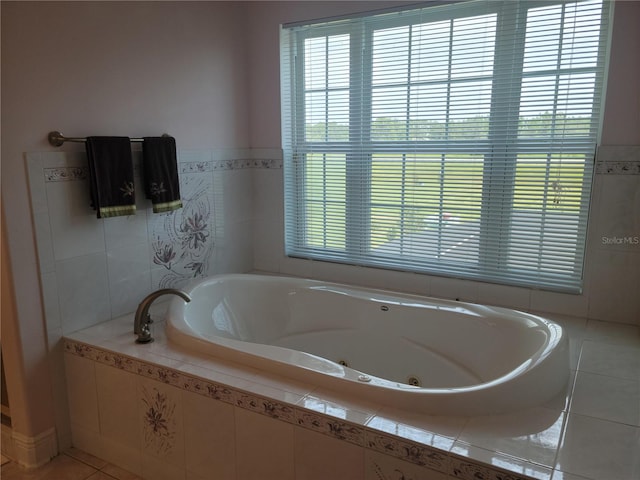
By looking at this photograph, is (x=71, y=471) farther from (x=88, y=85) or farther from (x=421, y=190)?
(x=421, y=190)

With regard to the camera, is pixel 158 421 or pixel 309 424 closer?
pixel 309 424

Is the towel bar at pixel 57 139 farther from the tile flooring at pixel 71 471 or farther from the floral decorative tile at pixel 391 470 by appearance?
the floral decorative tile at pixel 391 470

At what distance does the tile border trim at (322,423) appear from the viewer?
4.45ft

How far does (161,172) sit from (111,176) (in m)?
0.30

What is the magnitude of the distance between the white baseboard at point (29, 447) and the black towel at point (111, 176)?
1032mm

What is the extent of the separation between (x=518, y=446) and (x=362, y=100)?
6.84 ft

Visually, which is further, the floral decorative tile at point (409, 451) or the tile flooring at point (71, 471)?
the tile flooring at point (71, 471)

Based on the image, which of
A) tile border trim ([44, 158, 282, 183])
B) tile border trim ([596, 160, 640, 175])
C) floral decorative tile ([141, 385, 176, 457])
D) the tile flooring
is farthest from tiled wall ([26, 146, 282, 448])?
tile border trim ([596, 160, 640, 175])

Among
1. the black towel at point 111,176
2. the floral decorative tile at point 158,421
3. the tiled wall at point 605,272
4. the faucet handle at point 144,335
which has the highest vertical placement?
the black towel at point 111,176

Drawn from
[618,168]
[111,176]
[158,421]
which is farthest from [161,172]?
[618,168]

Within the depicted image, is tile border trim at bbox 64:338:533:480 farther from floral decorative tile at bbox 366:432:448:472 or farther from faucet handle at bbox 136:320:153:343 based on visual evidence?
faucet handle at bbox 136:320:153:343

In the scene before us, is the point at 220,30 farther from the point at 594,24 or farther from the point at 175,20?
the point at 594,24

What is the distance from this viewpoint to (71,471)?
2135 mm

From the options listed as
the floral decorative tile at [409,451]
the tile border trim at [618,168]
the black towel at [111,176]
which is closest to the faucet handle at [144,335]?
the black towel at [111,176]
